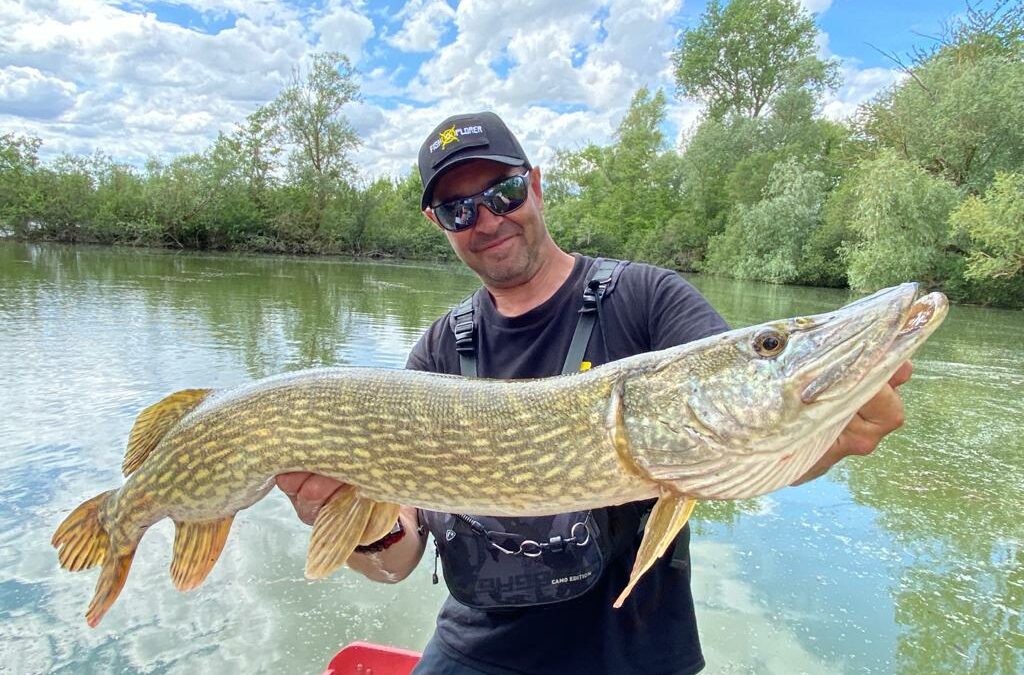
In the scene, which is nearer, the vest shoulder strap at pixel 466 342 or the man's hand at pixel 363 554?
the man's hand at pixel 363 554

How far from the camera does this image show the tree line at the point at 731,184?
18.7 meters

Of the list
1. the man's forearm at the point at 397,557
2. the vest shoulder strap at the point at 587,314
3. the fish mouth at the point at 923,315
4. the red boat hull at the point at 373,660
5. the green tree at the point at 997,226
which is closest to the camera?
the fish mouth at the point at 923,315

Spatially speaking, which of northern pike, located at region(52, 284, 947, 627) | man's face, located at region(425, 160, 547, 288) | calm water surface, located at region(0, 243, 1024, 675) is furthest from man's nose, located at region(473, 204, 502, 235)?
calm water surface, located at region(0, 243, 1024, 675)

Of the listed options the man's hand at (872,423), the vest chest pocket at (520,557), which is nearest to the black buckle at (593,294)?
the vest chest pocket at (520,557)

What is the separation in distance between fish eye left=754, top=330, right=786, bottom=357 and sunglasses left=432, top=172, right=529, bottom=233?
963 millimetres

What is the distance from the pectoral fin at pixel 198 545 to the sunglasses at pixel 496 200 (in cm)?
114

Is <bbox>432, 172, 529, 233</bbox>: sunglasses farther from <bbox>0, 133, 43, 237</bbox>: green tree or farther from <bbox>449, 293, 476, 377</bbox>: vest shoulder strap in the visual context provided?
<bbox>0, 133, 43, 237</bbox>: green tree

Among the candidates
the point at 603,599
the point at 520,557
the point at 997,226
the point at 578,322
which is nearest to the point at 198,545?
the point at 520,557

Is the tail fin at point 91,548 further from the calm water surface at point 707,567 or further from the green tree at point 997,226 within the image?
the green tree at point 997,226

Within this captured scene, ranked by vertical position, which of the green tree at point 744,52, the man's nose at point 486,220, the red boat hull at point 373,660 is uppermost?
the green tree at point 744,52

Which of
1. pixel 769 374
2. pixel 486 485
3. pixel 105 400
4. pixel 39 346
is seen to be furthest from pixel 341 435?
pixel 39 346

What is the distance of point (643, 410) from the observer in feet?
4.56

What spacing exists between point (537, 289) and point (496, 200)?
0.32 meters

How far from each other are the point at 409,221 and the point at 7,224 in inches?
759
